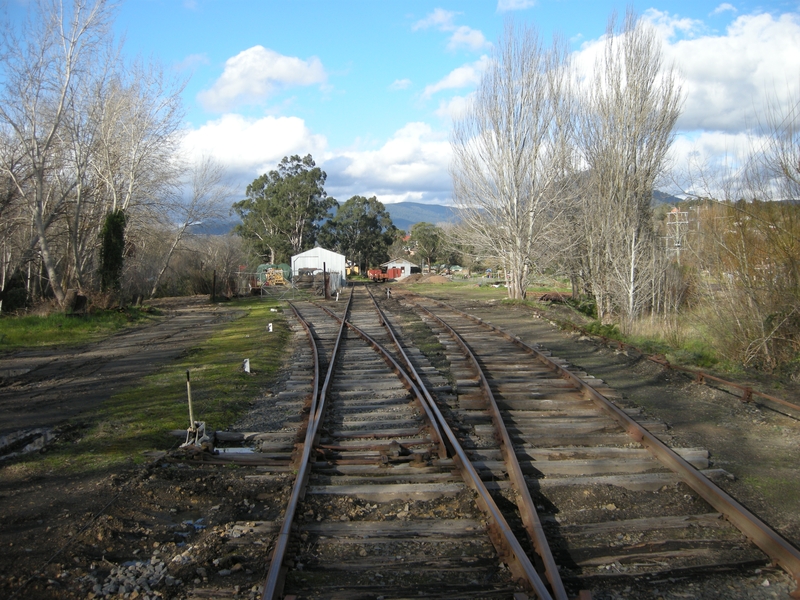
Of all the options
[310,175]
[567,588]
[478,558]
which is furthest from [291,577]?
[310,175]

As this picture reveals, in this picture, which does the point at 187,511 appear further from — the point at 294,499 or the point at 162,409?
the point at 162,409

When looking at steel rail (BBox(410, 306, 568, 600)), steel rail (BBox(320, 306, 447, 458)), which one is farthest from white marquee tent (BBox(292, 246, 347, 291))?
steel rail (BBox(410, 306, 568, 600))

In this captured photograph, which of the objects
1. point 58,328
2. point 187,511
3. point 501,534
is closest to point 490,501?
point 501,534

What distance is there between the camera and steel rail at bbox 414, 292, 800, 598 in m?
3.95

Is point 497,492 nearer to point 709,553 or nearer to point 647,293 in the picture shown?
point 709,553

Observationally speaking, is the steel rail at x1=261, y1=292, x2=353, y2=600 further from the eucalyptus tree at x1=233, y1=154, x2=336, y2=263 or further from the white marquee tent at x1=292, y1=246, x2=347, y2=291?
the eucalyptus tree at x1=233, y1=154, x2=336, y2=263

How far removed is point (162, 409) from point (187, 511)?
392cm

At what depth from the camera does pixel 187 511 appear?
5.11 m

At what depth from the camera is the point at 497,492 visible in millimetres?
5180

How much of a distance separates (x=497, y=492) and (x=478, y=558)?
1131 mm

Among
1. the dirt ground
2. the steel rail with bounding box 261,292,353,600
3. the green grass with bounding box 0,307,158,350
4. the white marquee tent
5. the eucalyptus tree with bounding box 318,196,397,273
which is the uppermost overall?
the eucalyptus tree with bounding box 318,196,397,273

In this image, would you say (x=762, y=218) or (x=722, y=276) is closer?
(x=762, y=218)

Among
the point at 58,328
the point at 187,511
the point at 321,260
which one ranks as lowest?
the point at 187,511

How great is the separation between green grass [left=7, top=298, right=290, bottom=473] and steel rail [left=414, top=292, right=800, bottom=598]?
15.8ft
